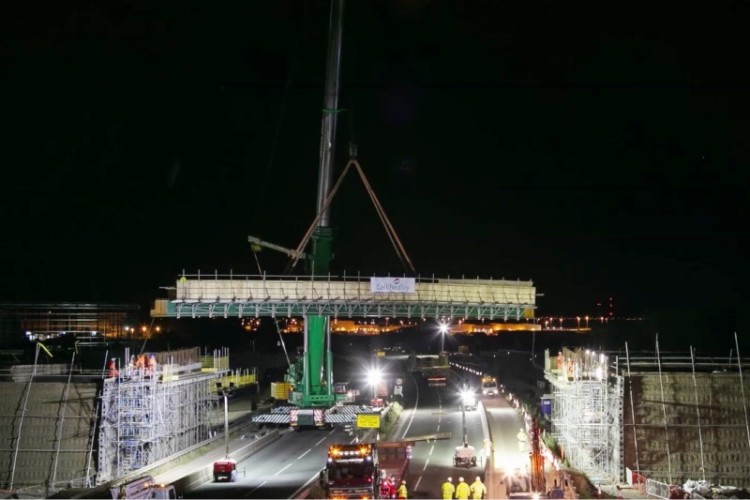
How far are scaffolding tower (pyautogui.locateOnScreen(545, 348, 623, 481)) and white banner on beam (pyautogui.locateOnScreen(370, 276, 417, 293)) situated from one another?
1135 cm

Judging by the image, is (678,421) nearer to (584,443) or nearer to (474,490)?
(584,443)

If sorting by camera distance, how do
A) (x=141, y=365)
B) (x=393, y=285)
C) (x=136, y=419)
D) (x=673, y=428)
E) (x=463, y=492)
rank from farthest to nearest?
(x=393, y=285) → (x=136, y=419) → (x=141, y=365) → (x=673, y=428) → (x=463, y=492)

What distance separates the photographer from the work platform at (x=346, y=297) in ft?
151

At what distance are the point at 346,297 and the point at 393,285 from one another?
9.72 feet

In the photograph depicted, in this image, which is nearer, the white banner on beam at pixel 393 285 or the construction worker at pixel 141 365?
the construction worker at pixel 141 365

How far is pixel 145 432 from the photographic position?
38812mm

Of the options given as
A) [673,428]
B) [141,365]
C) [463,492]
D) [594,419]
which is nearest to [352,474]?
[463,492]

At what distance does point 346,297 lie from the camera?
156ft

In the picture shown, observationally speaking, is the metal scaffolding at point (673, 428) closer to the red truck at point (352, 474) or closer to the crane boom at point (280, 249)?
the red truck at point (352, 474)

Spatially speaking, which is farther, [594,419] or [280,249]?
[280,249]

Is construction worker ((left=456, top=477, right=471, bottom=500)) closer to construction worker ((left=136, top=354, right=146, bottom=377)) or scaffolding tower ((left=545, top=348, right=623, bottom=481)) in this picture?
scaffolding tower ((left=545, top=348, right=623, bottom=481))

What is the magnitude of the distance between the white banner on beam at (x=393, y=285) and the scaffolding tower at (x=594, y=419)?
37.2 ft

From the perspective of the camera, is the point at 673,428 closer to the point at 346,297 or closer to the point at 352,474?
the point at 352,474

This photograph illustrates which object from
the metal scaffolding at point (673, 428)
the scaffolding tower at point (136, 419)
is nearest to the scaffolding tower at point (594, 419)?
the metal scaffolding at point (673, 428)
